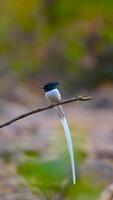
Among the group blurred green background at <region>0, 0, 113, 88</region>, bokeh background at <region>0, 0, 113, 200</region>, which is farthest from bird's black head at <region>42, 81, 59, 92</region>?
blurred green background at <region>0, 0, 113, 88</region>

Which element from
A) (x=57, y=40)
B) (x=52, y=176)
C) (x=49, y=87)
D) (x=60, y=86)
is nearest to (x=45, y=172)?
(x=52, y=176)

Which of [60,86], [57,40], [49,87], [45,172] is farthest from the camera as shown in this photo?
[57,40]

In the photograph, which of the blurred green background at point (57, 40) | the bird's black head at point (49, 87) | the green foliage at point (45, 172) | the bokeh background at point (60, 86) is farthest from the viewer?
the blurred green background at point (57, 40)

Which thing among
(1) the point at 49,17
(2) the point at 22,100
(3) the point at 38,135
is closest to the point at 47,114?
(2) the point at 22,100

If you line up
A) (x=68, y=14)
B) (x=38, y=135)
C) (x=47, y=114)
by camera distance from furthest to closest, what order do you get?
1. (x=68, y=14)
2. (x=47, y=114)
3. (x=38, y=135)

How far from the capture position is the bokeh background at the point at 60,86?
16.3 ft

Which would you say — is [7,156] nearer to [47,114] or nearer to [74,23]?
[47,114]

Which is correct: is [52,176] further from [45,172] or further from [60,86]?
[60,86]

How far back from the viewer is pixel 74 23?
20000mm

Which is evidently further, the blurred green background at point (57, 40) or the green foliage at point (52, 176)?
the blurred green background at point (57, 40)

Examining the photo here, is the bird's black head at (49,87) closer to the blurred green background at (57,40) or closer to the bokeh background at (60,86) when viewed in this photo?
the bokeh background at (60,86)

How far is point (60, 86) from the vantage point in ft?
49.5

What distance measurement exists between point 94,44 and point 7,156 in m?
10.8

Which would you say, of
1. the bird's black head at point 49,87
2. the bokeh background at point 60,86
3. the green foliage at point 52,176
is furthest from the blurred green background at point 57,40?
the green foliage at point 52,176
